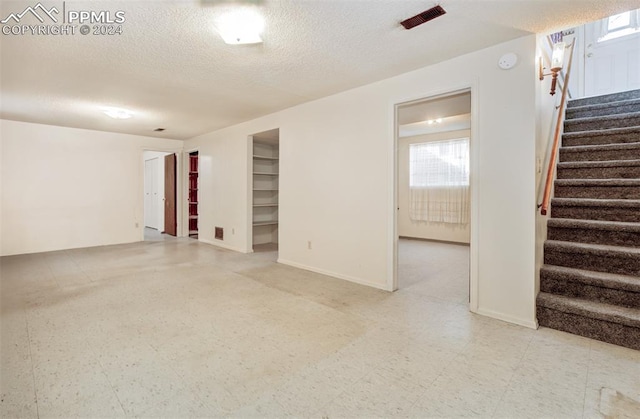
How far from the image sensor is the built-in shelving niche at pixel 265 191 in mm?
6420

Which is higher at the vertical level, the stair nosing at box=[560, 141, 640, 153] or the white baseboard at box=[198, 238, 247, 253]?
the stair nosing at box=[560, 141, 640, 153]

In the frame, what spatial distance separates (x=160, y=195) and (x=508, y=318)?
28.6ft

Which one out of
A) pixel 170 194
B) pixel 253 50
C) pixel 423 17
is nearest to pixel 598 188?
pixel 423 17

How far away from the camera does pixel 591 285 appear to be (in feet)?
8.31

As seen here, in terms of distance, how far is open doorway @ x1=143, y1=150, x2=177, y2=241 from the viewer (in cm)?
756

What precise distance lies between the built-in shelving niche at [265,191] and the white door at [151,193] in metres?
3.89

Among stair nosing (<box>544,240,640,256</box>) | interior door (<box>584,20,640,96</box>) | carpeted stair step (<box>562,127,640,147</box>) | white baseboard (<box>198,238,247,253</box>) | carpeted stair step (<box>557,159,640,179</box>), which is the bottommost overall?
white baseboard (<box>198,238,247,253</box>)

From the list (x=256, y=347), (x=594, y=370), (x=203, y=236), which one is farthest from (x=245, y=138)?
(x=594, y=370)

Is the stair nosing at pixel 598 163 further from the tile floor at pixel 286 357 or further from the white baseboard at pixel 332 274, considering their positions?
the white baseboard at pixel 332 274

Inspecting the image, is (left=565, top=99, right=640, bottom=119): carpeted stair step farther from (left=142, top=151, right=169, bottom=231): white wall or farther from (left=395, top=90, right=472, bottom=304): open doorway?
(left=142, top=151, right=169, bottom=231): white wall

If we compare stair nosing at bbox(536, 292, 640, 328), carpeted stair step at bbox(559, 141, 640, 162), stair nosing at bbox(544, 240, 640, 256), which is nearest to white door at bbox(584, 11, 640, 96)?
carpeted stair step at bbox(559, 141, 640, 162)

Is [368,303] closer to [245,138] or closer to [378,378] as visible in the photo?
[378,378]

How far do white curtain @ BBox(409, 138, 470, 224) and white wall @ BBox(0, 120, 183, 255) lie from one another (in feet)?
20.0

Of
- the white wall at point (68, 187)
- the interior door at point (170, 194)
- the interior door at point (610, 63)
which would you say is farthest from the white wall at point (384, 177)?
the interior door at point (610, 63)
